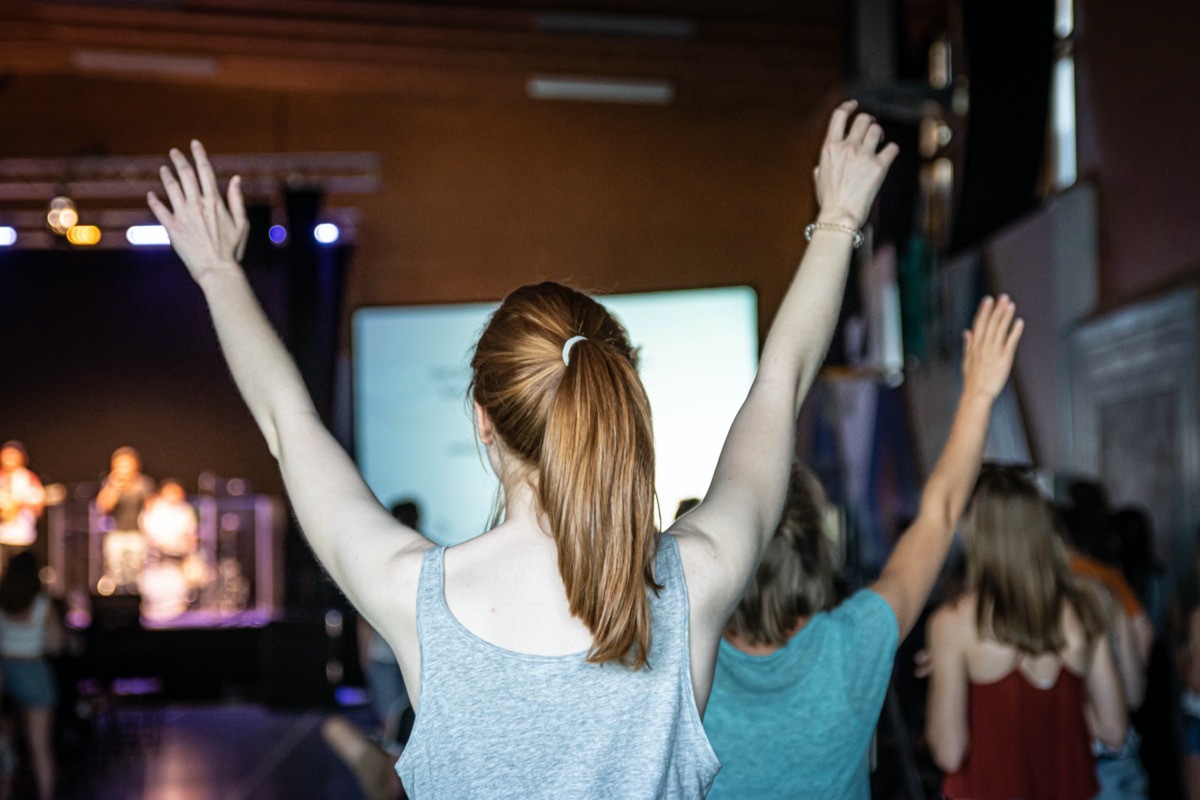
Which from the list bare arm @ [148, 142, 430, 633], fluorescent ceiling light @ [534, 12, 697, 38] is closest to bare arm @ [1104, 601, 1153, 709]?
bare arm @ [148, 142, 430, 633]

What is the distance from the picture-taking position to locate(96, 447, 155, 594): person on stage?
1020 cm

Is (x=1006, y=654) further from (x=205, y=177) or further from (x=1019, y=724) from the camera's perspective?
(x=205, y=177)

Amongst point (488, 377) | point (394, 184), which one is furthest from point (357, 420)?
point (488, 377)

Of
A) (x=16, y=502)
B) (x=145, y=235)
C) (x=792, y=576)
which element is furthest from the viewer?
(x=145, y=235)

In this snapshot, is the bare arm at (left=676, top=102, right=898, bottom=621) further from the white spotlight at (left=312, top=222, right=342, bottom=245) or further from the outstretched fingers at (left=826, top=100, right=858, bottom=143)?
the white spotlight at (left=312, top=222, right=342, bottom=245)

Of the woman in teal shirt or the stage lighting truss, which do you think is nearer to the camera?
the woman in teal shirt

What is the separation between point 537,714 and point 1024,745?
60.0 inches

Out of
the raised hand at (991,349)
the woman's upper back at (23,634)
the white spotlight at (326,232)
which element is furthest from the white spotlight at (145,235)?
the raised hand at (991,349)

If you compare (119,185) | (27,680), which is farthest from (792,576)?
(119,185)

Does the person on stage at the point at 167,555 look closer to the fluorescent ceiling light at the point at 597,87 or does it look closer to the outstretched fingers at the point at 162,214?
the fluorescent ceiling light at the point at 597,87

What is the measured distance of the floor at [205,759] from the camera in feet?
19.2

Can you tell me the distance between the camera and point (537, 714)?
1082mm

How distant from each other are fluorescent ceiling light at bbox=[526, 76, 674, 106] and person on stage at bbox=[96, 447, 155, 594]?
509 cm

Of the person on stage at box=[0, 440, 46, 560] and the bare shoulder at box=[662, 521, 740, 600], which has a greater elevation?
the bare shoulder at box=[662, 521, 740, 600]
